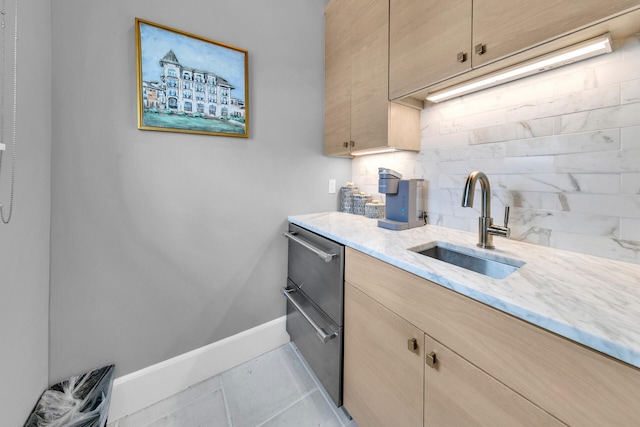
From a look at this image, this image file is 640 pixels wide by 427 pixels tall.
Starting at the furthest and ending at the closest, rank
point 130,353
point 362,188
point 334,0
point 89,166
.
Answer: point 362,188 → point 334,0 → point 130,353 → point 89,166

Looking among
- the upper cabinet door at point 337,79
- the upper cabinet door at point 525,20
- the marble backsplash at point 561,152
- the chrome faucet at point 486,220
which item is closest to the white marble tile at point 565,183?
the marble backsplash at point 561,152

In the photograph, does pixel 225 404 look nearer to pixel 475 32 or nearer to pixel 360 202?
pixel 360 202

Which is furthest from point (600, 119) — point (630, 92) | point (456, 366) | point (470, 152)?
point (456, 366)

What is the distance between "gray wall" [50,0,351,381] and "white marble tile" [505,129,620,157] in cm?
123

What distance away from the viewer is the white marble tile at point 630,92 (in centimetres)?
83

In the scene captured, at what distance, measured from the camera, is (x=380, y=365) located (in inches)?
39.0

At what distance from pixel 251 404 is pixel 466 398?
1.18 m

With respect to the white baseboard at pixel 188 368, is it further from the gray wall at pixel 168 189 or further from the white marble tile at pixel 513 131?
the white marble tile at pixel 513 131

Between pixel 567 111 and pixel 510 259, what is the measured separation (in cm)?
65

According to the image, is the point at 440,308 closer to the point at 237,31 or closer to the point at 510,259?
the point at 510,259

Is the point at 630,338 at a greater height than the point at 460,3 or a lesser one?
lesser

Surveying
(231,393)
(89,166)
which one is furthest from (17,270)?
(231,393)

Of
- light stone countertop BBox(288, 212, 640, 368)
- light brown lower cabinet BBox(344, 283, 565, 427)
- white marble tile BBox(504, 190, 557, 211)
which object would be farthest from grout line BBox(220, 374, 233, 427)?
white marble tile BBox(504, 190, 557, 211)

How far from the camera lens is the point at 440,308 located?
750 millimetres
